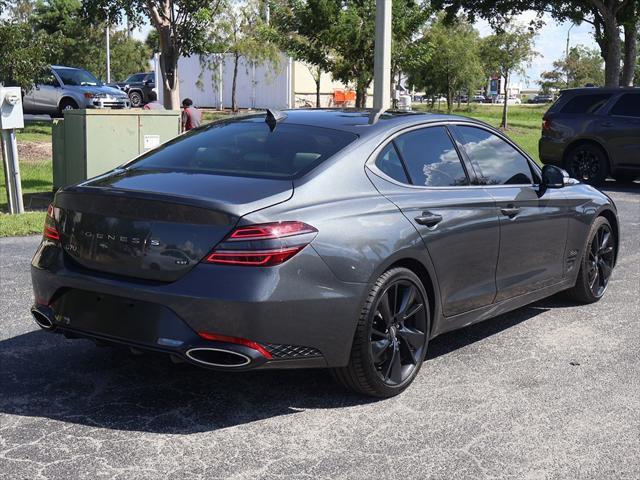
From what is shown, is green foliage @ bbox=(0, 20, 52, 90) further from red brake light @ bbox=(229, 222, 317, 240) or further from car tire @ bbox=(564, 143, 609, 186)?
red brake light @ bbox=(229, 222, 317, 240)

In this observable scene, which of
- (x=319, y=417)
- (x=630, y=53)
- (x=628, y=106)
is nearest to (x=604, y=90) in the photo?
(x=628, y=106)

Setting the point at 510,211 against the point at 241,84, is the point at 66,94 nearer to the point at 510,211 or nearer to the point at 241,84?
the point at 241,84

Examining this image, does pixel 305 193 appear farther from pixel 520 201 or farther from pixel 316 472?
pixel 520 201

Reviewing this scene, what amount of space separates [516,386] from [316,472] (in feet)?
5.44

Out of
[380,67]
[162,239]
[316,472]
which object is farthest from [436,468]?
[380,67]

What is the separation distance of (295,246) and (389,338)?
2.88 feet

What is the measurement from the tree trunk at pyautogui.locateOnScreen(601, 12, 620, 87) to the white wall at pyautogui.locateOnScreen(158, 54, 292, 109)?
2009 centimetres

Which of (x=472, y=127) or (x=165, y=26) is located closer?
(x=472, y=127)

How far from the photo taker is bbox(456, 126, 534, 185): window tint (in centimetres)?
560

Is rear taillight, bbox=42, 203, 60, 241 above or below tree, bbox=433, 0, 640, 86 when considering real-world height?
below

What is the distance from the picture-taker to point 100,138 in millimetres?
11391

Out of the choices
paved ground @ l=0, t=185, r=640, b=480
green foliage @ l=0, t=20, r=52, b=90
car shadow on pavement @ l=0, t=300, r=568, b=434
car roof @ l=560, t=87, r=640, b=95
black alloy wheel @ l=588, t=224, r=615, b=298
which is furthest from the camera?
car roof @ l=560, t=87, r=640, b=95

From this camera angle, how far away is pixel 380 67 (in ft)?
40.8

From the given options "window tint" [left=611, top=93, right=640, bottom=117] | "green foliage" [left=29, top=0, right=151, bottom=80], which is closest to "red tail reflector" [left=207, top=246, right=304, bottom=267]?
"window tint" [left=611, top=93, right=640, bottom=117]
